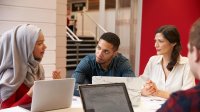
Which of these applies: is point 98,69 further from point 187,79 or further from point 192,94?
point 192,94

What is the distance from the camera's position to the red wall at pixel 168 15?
518 cm

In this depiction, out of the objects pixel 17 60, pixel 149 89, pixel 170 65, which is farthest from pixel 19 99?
pixel 170 65

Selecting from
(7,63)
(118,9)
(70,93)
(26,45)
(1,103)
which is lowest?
(1,103)

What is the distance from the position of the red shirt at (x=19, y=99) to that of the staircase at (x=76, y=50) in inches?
233

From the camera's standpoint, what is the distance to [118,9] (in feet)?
23.7

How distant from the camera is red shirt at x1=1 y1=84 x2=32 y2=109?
1.86 meters

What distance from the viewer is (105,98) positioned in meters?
1.57

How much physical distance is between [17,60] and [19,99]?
284mm

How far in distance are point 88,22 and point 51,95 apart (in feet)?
31.5

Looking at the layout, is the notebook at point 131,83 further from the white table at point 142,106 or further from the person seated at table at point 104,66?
the person seated at table at point 104,66

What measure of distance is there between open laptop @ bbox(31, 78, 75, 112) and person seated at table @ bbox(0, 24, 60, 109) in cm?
28

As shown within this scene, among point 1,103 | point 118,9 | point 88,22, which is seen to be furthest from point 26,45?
point 88,22

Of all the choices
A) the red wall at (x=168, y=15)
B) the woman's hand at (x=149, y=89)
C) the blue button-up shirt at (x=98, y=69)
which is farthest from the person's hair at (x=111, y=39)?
the red wall at (x=168, y=15)

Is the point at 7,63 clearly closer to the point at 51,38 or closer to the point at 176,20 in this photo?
the point at 51,38
